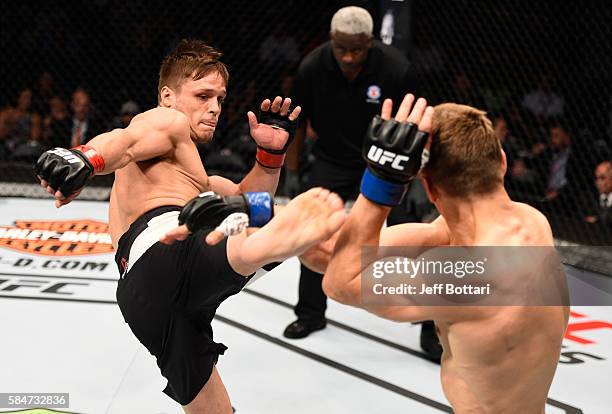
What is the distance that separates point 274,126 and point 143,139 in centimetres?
44

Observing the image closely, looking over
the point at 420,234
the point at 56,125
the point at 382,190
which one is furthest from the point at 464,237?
the point at 56,125

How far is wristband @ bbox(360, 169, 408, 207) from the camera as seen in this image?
1.43m

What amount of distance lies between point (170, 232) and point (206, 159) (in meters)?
4.23

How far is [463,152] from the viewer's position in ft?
4.75

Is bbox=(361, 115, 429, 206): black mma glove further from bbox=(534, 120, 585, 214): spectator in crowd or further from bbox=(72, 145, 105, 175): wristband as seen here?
bbox=(534, 120, 585, 214): spectator in crowd

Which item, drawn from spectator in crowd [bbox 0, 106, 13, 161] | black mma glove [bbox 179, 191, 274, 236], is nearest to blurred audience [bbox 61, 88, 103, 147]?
spectator in crowd [bbox 0, 106, 13, 161]

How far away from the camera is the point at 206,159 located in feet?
18.8

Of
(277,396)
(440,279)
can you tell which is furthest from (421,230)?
(277,396)

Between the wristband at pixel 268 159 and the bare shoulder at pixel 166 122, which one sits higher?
the bare shoulder at pixel 166 122

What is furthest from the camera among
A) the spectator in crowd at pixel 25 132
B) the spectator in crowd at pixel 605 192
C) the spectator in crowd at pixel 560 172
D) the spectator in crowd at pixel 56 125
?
the spectator in crowd at pixel 56 125

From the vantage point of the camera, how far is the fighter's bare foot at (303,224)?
146 centimetres

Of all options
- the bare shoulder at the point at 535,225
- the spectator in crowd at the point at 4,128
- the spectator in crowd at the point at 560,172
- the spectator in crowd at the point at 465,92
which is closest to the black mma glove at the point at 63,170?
the bare shoulder at the point at 535,225

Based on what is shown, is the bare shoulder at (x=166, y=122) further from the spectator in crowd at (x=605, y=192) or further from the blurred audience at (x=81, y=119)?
the blurred audience at (x=81, y=119)

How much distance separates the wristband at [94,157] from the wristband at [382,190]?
2.15ft
